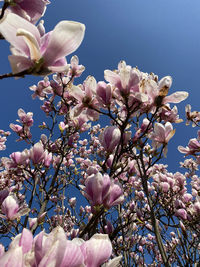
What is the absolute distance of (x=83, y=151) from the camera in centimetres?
583

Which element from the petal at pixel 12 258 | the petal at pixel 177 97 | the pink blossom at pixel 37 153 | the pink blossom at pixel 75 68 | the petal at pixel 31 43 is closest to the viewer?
the petal at pixel 12 258

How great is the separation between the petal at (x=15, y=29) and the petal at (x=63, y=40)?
2.3 inches

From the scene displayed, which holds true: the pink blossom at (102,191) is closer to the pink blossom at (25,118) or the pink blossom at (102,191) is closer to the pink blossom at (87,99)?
the pink blossom at (87,99)

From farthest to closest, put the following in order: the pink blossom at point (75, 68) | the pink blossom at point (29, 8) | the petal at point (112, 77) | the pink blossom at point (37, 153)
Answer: the pink blossom at point (75, 68) < the pink blossom at point (37, 153) < the petal at point (112, 77) < the pink blossom at point (29, 8)

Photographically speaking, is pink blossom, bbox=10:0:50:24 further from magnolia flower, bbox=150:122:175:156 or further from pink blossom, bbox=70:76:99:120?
magnolia flower, bbox=150:122:175:156

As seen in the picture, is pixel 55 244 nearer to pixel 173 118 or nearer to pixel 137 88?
pixel 137 88

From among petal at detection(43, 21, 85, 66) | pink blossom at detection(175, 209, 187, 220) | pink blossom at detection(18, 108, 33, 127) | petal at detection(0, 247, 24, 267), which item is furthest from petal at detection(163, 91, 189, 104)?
pink blossom at detection(18, 108, 33, 127)

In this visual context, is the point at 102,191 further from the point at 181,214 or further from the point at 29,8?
the point at 181,214

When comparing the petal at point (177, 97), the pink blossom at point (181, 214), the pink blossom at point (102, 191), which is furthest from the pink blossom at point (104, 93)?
the pink blossom at point (181, 214)

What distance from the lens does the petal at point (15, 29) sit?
0.64 meters

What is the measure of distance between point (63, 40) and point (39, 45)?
0.09 m

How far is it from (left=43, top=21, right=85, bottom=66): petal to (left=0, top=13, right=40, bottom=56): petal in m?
0.06

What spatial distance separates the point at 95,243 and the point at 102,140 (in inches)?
41.3

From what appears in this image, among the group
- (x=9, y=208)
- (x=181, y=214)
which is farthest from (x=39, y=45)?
(x=181, y=214)
